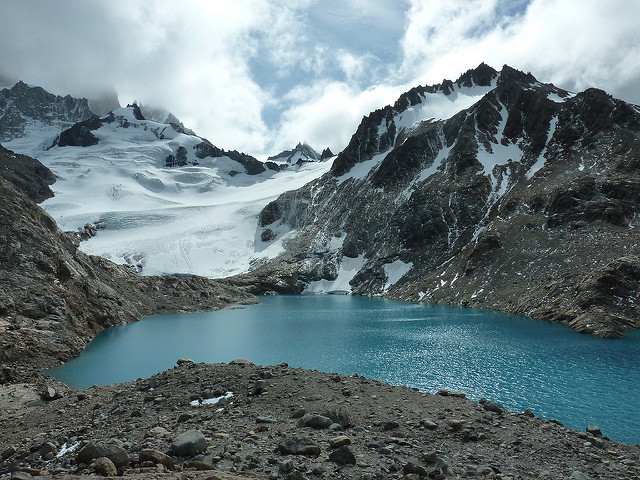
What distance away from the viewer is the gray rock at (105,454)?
965cm

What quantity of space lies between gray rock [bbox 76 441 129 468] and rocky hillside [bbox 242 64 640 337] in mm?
53311

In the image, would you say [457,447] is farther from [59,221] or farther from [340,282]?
[59,221]

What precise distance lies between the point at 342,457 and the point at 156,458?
463cm

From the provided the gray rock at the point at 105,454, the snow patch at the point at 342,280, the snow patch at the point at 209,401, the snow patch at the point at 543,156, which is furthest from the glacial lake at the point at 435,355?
the snow patch at the point at 543,156

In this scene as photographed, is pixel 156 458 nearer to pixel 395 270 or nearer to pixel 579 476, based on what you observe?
pixel 579 476

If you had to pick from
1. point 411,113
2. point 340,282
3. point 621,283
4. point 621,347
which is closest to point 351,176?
point 411,113

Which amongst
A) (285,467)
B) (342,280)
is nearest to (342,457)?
(285,467)

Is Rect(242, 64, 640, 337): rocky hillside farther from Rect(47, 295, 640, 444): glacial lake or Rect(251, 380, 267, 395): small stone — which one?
Rect(251, 380, 267, 395): small stone

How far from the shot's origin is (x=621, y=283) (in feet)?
179

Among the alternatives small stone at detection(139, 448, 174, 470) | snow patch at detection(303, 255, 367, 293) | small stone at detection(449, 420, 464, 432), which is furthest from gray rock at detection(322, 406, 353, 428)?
snow patch at detection(303, 255, 367, 293)

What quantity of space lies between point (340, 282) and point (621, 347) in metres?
93.1

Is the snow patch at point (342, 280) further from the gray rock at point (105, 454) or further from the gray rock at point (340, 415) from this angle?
the gray rock at point (105, 454)

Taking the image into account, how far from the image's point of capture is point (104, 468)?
9094 mm

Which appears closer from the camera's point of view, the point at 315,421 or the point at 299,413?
the point at 315,421
